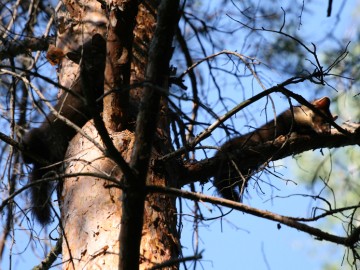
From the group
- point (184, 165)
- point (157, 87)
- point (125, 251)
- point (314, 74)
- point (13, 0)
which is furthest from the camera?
point (13, 0)

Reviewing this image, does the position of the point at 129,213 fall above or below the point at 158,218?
below

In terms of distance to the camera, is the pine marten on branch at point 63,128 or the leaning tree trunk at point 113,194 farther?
the pine marten on branch at point 63,128

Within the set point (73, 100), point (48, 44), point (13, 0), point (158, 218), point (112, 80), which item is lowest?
point (158, 218)

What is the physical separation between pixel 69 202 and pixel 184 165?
60 cm

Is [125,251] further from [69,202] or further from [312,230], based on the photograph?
[69,202]

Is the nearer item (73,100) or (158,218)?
(158,218)

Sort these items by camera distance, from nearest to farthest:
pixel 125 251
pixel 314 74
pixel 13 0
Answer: pixel 125 251 < pixel 314 74 < pixel 13 0

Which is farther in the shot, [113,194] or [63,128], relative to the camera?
[63,128]

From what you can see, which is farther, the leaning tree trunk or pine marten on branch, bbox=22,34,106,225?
pine marten on branch, bbox=22,34,106,225

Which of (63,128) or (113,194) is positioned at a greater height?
(63,128)

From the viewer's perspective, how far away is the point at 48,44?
11.8ft

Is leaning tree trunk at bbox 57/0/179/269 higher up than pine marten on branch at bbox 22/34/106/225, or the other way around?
pine marten on branch at bbox 22/34/106/225

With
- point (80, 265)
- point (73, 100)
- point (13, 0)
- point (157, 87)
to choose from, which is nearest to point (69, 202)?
point (80, 265)

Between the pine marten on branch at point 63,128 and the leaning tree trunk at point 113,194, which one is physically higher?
the pine marten on branch at point 63,128
